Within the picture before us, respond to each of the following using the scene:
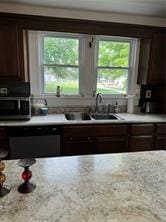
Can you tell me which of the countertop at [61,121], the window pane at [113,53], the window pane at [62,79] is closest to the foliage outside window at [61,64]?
the window pane at [62,79]

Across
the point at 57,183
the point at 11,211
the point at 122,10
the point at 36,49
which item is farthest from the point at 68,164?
the point at 122,10

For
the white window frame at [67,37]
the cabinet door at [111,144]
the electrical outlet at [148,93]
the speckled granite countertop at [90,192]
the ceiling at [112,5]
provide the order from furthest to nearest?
the electrical outlet at [148,93] < the white window frame at [67,37] < the cabinet door at [111,144] < the ceiling at [112,5] < the speckled granite countertop at [90,192]

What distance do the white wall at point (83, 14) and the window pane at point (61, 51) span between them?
1.35ft

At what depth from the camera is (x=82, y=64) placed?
10.8 ft

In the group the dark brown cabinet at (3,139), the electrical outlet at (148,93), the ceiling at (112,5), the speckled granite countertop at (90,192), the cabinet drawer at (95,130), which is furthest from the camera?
the electrical outlet at (148,93)

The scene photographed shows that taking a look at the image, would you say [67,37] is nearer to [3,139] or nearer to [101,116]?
[101,116]

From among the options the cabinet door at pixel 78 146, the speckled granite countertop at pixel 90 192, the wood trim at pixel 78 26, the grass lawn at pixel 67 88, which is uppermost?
the wood trim at pixel 78 26

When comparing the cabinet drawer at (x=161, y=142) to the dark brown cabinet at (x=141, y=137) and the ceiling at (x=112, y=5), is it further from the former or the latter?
the ceiling at (x=112, y=5)

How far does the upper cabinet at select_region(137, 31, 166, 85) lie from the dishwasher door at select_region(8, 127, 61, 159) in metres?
1.82

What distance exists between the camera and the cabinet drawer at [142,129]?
9.44 ft

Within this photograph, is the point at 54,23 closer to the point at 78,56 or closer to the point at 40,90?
the point at 78,56

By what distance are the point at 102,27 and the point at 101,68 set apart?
0.72 metres

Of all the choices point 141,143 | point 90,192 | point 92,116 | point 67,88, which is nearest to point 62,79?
point 67,88

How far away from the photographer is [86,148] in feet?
9.12
